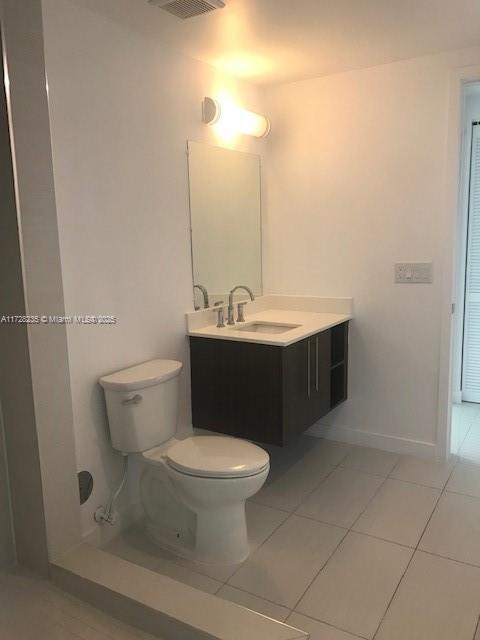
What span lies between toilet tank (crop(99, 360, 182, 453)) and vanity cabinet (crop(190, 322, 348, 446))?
36cm

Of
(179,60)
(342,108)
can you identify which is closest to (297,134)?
(342,108)

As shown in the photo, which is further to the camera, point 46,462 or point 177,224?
point 177,224

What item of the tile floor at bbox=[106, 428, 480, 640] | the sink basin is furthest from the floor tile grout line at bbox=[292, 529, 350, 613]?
the sink basin

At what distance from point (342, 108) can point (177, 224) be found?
4.14 ft

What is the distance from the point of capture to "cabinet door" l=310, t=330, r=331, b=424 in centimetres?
280

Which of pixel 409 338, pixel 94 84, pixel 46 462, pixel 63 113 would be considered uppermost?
pixel 94 84

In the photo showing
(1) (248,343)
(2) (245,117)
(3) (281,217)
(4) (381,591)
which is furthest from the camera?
(3) (281,217)

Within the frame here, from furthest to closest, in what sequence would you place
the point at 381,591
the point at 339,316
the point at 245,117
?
the point at 339,316, the point at 245,117, the point at 381,591

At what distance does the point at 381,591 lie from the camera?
6.43 feet

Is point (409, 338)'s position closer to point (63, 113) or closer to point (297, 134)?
point (297, 134)

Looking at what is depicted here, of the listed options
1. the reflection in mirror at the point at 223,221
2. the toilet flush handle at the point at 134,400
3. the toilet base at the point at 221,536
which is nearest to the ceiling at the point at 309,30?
the reflection in mirror at the point at 223,221

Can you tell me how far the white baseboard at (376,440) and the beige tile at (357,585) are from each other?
935 millimetres

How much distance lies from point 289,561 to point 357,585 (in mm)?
295

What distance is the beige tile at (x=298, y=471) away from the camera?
2.67m
